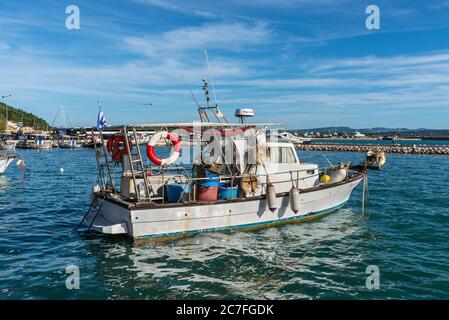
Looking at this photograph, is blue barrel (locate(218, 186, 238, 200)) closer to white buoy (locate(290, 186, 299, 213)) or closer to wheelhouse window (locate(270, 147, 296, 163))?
white buoy (locate(290, 186, 299, 213))

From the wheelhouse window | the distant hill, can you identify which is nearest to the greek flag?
the wheelhouse window

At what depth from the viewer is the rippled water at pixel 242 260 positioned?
9.02m

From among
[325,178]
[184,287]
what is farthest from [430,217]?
[184,287]

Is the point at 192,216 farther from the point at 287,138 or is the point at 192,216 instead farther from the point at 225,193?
the point at 287,138

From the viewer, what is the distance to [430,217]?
1619cm

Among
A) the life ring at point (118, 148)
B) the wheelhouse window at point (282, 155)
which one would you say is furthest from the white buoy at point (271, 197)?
the life ring at point (118, 148)

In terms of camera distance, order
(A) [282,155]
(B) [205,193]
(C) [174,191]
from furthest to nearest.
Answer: (A) [282,155]
(C) [174,191]
(B) [205,193]

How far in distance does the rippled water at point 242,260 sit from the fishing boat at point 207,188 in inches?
21.6

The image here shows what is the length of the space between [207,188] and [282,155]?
433cm

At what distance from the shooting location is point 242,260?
Answer: 11.0 metres

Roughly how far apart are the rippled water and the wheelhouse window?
2.76 metres

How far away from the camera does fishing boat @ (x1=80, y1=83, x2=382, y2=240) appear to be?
1211 centimetres

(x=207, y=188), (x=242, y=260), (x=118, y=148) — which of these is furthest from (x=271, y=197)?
(x=118, y=148)
